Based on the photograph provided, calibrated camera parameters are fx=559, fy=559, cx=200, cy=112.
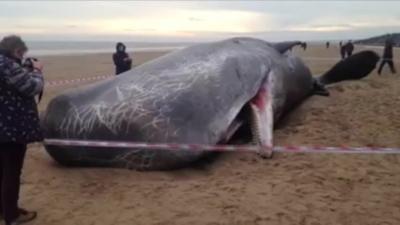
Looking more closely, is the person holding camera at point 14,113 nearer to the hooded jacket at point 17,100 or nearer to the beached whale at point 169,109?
the hooded jacket at point 17,100

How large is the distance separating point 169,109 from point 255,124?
1267 millimetres

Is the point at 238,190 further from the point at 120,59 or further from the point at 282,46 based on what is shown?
the point at 120,59

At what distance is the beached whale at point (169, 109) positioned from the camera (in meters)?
6.70

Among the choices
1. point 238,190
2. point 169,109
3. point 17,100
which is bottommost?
point 238,190

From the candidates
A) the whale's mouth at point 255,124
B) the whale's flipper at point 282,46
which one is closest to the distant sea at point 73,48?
the whale's flipper at point 282,46

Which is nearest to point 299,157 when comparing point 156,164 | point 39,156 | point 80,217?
point 156,164

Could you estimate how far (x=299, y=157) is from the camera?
712 cm

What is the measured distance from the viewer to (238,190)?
Result: 5922 millimetres

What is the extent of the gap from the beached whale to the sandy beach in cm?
23

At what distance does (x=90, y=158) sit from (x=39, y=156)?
132cm

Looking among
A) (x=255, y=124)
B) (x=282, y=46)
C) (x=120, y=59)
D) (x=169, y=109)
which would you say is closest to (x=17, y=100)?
(x=169, y=109)

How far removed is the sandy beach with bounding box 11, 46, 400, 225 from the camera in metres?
5.28

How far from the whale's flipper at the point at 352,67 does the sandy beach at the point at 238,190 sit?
5608 millimetres

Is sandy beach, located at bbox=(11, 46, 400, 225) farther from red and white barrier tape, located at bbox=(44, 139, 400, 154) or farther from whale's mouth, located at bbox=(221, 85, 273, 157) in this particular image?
whale's mouth, located at bbox=(221, 85, 273, 157)
